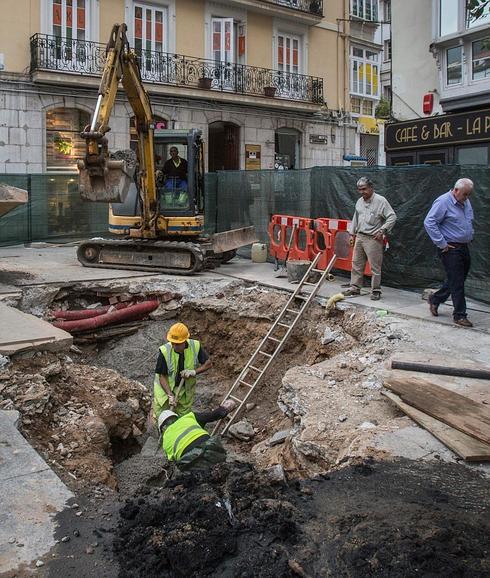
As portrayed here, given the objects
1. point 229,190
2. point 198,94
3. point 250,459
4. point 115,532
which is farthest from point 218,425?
point 198,94

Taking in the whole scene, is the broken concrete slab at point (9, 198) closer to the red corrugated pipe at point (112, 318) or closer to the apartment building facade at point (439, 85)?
the red corrugated pipe at point (112, 318)

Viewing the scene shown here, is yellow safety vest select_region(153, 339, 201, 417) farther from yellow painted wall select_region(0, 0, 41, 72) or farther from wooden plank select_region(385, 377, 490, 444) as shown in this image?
yellow painted wall select_region(0, 0, 41, 72)

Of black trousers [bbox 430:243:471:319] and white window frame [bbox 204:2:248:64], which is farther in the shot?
white window frame [bbox 204:2:248:64]

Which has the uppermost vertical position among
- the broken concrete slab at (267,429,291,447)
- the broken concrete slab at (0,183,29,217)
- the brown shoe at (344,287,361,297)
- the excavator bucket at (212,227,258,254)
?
the broken concrete slab at (0,183,29,217)

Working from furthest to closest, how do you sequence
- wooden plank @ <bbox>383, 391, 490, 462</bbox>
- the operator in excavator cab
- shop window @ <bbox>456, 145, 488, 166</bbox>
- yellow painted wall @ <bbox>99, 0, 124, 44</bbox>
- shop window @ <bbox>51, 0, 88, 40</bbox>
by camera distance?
1. yellow painted wall @ <bbox>99, 0, 124, 44</bbox>
2. shop window @ <bbox>51, 0, 88, 40</bbox>
3. the operator in excavator cab
4. shop window @ <bbox>456, 145, 488, 166</bbox>
5. wooden plank @ <bbox>383, 391, 490, 462</bbox>

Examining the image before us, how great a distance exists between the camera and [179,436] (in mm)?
4934

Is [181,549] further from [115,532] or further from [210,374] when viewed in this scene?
[210,374]

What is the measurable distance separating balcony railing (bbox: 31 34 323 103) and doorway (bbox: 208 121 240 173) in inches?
61.2

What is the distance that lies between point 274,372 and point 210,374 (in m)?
1.38

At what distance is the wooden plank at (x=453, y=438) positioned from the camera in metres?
4.62

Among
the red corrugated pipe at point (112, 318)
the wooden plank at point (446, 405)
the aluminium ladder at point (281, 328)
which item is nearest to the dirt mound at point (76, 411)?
the aluminium ladder at point (281, 328)

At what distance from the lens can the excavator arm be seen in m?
10.6

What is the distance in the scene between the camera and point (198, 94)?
21.3 meters

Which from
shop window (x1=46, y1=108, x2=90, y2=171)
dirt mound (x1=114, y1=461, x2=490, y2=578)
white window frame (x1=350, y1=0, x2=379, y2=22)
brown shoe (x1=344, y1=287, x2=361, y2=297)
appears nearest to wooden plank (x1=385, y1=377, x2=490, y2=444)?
dirt mound (x1=114, y1=461, x2=490, y2=578)
